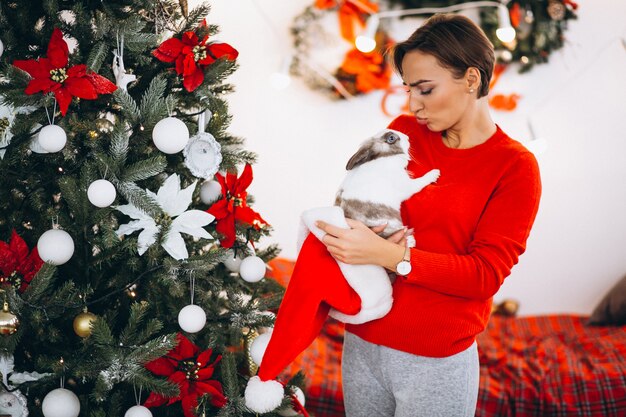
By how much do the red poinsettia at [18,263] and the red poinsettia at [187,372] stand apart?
0.36 m

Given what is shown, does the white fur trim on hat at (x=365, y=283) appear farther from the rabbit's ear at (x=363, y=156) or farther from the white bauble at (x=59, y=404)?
the white bauble at (x=59, y=404)

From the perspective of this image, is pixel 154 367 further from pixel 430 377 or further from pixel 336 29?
pixel 336 29

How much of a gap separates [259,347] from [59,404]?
49 centimetres

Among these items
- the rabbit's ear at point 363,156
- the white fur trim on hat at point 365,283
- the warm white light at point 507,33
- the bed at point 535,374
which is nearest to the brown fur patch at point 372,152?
the rabbit's ear at point 363,156

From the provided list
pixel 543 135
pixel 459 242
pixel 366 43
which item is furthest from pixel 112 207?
pixel 543 135

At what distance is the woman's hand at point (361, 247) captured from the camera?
46.8 inches

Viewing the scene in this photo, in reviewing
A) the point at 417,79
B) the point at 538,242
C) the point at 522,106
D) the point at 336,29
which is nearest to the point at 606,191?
the point at 538,242

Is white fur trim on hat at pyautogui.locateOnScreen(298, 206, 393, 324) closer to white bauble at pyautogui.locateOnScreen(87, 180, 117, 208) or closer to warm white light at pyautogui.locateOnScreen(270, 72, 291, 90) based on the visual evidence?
white bauble at pyautogui.locateOnScreen(87, 180, 117, 208)

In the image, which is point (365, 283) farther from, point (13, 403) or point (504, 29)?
point (504, 29)

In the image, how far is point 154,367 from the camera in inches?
56.2

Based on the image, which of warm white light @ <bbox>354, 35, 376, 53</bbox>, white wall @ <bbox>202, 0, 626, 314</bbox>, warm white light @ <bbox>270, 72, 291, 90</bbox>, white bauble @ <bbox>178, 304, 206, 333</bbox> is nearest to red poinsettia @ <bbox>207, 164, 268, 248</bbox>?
white bauble @ <bbox>178, 304, 206, 333</bbox>

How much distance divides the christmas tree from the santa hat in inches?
9.5

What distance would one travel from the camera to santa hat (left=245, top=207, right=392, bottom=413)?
1.23 meters

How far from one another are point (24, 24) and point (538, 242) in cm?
283
